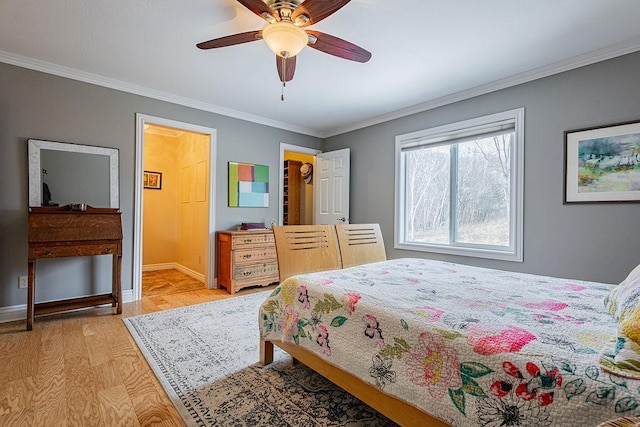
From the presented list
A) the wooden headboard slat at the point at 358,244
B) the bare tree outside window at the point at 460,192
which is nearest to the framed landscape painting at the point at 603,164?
the bare tree outside window at the point at 460,192

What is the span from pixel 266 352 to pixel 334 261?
867 millimetres

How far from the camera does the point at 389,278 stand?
178cm

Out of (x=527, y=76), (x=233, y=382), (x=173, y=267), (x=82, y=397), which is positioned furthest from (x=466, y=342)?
(x=173, y=267)

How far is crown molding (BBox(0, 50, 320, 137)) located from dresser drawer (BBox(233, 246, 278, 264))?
6.38ft

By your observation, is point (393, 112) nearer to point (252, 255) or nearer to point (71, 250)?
point (252, 255)

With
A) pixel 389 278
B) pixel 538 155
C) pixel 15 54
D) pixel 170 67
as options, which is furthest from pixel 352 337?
pixel 15 54

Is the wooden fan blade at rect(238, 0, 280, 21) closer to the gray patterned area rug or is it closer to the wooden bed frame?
the wooden bed frame

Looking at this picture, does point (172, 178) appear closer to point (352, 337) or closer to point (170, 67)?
point (170, 67)

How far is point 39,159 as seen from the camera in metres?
2.93

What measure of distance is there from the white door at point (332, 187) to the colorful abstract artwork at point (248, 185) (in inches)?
40.0

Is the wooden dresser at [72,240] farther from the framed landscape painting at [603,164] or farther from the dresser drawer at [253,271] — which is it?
the framed landscape painting at [603,164]

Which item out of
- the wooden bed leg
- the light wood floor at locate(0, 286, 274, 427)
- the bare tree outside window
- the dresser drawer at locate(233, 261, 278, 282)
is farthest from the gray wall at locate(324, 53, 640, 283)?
the light wood floor at locate(0, 286, 274, 427)

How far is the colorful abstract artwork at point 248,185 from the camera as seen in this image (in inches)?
170

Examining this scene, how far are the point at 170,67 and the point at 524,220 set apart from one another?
3.90 meters
